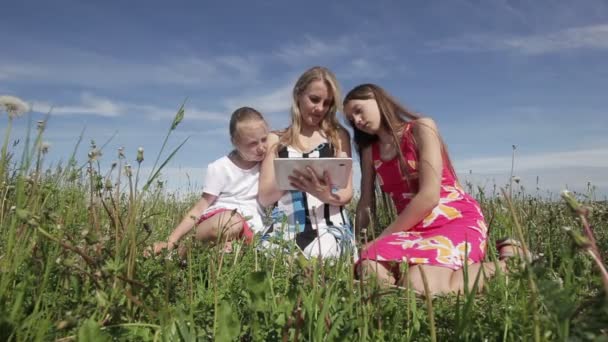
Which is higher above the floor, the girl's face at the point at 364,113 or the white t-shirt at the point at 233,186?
the girl's face at the point at 364,113

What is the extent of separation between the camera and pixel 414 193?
4.21 metres

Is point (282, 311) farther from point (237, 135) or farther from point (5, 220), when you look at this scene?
point (237, 135)

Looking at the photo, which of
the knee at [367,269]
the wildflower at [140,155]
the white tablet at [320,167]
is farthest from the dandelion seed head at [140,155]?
the white tablet at [320,167]

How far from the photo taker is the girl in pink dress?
355cm

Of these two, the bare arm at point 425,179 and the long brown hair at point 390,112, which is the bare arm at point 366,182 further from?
the bare arm at point 425,179

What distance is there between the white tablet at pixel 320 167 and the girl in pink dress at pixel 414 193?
32 centimetres

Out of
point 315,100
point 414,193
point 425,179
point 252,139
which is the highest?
point 315,100

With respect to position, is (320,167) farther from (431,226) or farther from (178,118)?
(178,118)

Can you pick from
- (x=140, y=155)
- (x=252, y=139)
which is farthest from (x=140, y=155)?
(x=252, y=139)

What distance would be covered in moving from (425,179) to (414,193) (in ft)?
1.17

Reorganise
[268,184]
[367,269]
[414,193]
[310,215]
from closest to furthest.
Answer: [367,269] < [414,193] < [310,215] < [268,184]

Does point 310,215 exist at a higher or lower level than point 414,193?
lower

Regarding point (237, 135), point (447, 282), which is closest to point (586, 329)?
point (447, 282)

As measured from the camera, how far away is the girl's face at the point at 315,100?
460 cm
